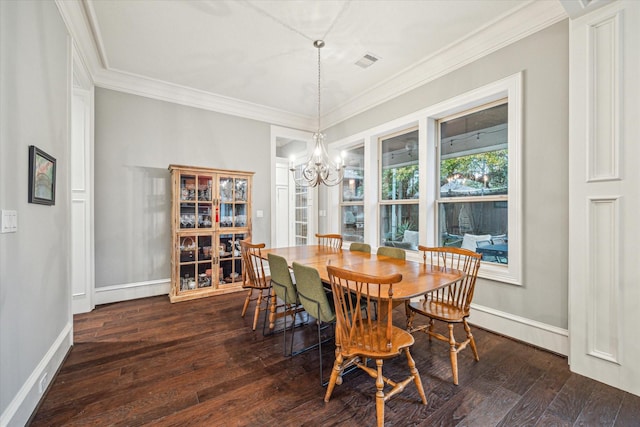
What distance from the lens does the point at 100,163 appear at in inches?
141

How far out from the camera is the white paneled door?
1.88 m

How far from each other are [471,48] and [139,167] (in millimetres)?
4345

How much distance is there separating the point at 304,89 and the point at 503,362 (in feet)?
12.9

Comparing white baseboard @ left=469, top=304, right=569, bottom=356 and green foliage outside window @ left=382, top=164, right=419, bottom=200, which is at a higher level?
green foliage outside window @ left=382, top=164, right=419, bottom=200

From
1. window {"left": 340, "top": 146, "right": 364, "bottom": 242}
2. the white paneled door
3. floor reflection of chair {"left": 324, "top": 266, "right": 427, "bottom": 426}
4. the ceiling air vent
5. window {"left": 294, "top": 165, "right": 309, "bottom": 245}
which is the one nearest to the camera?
floor reflection of chair {"left": 324, "top": 266, "right": 427, "bottom": 426}

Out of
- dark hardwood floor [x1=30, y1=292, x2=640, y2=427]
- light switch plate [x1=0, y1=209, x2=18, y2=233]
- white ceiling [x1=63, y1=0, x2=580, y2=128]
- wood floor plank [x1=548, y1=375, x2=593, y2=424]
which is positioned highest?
white ceiling [x1=63, y1=0, x2=580, y2=128]

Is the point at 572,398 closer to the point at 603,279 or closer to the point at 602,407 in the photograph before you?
the point at 602,407

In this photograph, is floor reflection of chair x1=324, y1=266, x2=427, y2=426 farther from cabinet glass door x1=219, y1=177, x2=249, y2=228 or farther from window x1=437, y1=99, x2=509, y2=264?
cabinet glass door x1=219, y1=177, x2=249, y2=228

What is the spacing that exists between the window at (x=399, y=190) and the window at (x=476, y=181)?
379 mm

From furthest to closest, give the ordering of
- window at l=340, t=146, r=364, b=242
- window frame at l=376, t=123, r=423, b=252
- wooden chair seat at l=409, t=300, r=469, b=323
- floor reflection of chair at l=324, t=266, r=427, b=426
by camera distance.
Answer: window at l=340, t=146, r=364, b=242 → window frame at l=376, t=123, r=423, b=252 → wooden chair seat at l=409, t=300, r=469, b=323 → floor reflection of chair at l=324, t=266, r=427, b=426

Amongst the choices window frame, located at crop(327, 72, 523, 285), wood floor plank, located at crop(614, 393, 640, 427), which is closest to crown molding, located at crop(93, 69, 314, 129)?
window frame, located at crop(327, 72, 523, 285)

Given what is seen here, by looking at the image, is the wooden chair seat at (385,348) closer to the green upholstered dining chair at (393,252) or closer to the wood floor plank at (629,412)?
the green upholstered dining chair at (393,252)

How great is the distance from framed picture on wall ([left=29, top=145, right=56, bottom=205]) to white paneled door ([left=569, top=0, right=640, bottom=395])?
3.76m

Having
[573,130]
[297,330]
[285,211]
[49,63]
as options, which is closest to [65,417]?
[297,330]
